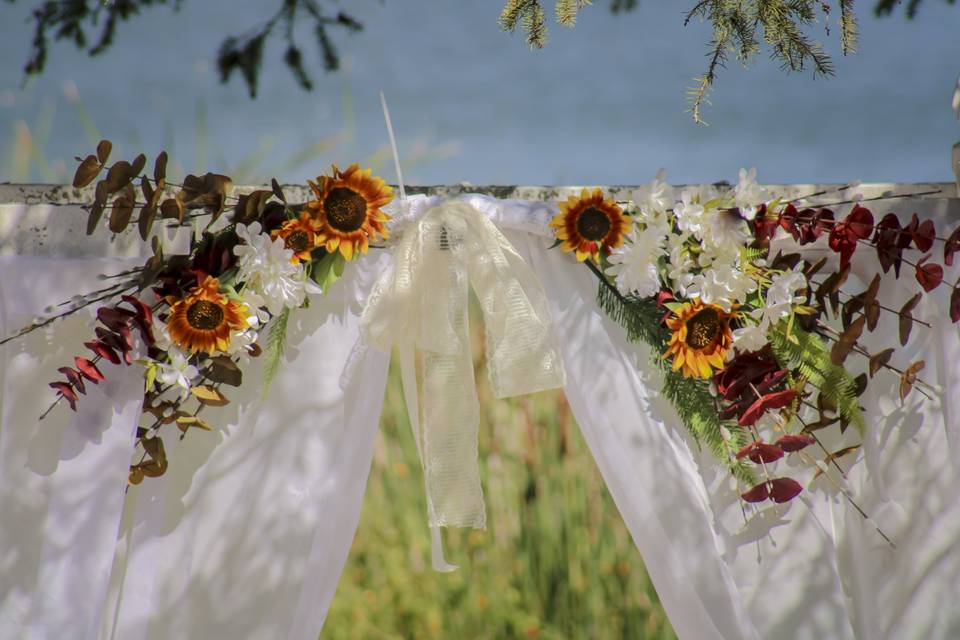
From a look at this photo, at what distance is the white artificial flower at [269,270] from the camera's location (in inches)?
57.3

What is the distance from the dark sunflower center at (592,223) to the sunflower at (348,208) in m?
0.36

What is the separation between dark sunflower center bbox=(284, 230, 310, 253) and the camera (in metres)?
1.50

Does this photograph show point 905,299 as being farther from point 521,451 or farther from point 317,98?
point 317,98

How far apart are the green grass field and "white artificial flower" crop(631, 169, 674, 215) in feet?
1.39

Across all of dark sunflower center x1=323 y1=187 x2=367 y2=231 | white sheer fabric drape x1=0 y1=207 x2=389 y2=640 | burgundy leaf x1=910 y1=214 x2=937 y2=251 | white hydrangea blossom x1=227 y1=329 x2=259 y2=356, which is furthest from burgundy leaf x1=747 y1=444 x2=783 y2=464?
white hydrangea blossom x1=227 y1=329 x2=259 y2=356

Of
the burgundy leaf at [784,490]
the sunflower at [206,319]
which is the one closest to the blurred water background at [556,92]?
the sunflower at [206,319]

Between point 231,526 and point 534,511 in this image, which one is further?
point 534,511

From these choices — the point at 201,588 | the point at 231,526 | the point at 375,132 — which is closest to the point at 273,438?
the point at 231,526

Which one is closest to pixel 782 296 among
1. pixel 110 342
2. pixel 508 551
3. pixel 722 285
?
pixel 722 285

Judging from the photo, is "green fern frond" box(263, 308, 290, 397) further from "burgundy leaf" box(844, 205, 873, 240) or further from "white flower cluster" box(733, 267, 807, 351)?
"burgundy leaf" box(844, 205, 873, 240)

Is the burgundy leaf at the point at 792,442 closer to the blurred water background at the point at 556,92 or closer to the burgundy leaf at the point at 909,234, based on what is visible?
the burgundy leaf at the point at 909,234

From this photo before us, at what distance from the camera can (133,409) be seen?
148cm

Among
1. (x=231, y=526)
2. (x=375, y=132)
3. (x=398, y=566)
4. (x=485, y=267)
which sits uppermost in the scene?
(x=375, y=132)

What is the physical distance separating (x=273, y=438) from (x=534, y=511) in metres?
0.56
